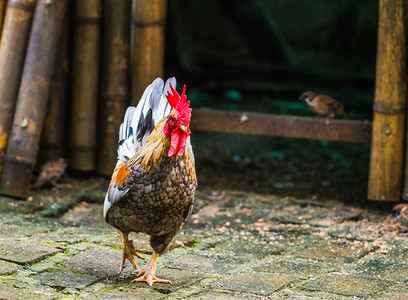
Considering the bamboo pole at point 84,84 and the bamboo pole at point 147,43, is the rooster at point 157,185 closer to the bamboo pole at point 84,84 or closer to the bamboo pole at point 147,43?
the bamboo pole at point 147,43

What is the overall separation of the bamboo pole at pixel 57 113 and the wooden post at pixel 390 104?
2777mm

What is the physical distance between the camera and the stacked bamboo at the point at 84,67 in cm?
568

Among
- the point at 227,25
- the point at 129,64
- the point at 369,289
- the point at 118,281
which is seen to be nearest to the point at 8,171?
the point at 129,64

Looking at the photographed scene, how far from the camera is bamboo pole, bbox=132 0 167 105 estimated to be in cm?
616

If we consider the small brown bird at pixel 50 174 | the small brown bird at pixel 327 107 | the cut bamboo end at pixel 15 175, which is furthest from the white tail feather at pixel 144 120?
the small brown bird at pixel 327 107

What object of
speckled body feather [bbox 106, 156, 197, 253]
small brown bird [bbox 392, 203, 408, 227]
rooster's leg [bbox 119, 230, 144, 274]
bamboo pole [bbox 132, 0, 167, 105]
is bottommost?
rooster's leg [bbox 119, 230, 144, 274]

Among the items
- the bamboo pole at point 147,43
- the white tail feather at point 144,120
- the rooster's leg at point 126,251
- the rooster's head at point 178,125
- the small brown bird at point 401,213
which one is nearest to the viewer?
the rooster's head at point 178,125

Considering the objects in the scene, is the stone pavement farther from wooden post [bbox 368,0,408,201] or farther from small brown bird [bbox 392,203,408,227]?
wooden post [bbox 368,0,408,201]

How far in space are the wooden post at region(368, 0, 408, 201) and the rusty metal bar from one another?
30 cm

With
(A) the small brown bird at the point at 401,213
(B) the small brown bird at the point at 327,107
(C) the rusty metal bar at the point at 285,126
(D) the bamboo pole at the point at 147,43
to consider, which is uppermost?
(D) the bamboo pole at the point at 147,43

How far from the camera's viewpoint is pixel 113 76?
6.33 meters

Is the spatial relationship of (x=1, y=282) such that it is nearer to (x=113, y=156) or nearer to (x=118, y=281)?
(x=118, y=281)

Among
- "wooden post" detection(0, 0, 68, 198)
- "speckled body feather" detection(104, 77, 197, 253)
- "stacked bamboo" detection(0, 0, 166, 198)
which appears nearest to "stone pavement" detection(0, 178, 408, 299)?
"wooden post" detection(0, 0, 68, 198)

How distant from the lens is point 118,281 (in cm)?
389
